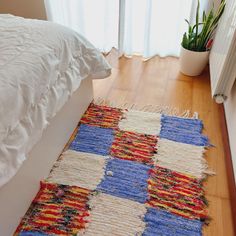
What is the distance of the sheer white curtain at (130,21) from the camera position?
2.16 meters

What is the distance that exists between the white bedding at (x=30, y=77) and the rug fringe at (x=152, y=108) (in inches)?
18.1

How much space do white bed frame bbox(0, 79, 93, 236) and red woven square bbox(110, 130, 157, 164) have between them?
303mm

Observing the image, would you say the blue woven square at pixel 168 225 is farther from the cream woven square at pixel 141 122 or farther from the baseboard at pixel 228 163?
the cream woven square at pixel 141 122

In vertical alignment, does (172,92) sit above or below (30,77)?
below

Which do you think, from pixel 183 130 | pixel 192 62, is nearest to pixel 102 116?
pixel 183 130

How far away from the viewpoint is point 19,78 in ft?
3.17

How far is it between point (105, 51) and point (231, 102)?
1359mm

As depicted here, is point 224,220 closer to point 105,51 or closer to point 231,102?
point 231,102

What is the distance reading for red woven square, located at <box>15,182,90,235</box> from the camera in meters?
1.13

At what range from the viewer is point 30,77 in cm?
101

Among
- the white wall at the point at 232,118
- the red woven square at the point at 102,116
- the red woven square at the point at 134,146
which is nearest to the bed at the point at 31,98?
the red woven square at the point at 102,116

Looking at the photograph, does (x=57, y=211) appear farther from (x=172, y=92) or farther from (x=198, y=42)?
(x=198, y=42)

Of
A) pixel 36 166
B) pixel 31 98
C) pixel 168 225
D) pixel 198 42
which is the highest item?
pixel 31 98

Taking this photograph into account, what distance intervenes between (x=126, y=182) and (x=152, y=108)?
2.26 ft
